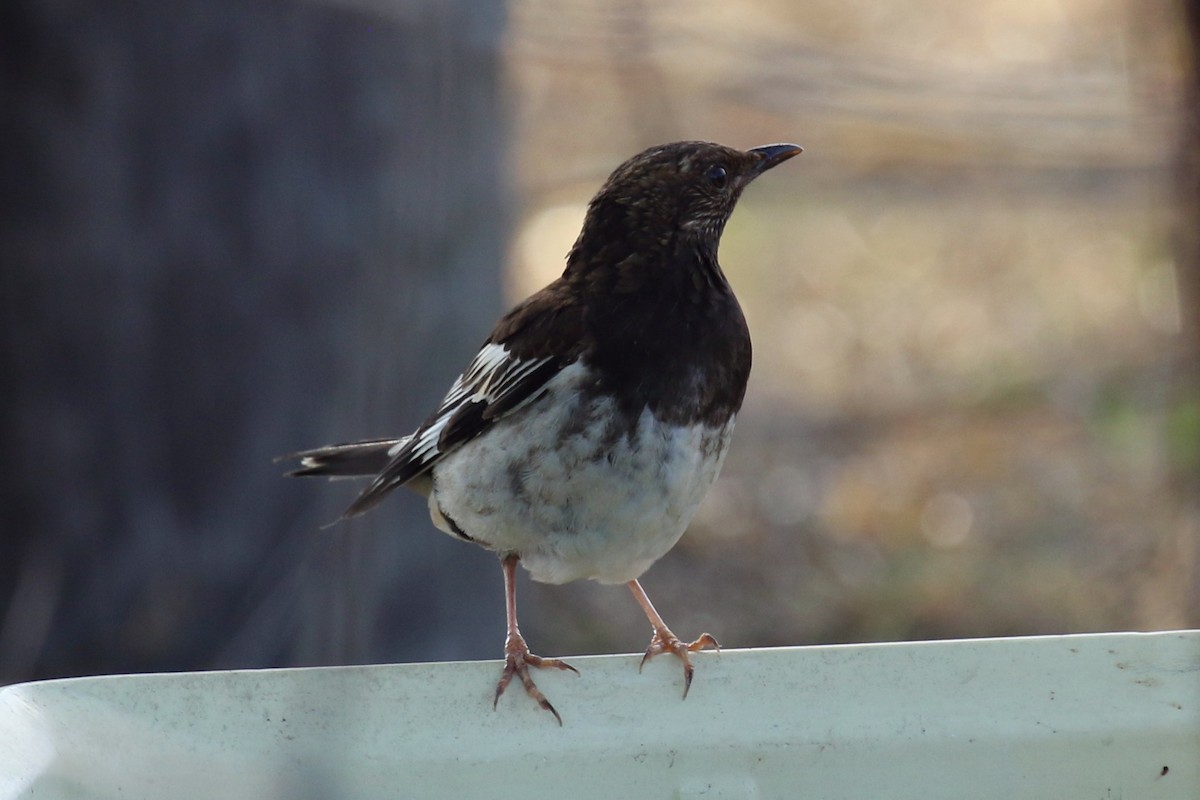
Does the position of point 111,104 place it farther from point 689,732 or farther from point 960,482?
point 960,482

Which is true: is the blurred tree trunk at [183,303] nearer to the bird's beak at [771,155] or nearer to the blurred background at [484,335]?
the blurred background at [484,335]

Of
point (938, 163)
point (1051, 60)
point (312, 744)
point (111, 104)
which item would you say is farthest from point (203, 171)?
point (1051, 60)

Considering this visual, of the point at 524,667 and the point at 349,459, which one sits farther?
the point at 349,459

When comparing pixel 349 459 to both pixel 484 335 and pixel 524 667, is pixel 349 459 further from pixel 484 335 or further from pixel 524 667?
pixel 484 335

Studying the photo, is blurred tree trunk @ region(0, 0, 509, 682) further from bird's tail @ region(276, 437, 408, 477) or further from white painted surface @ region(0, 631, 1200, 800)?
white painted surface @ region(0, 631, 1200, 800)

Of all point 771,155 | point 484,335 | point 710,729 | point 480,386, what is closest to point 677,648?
point 710,729

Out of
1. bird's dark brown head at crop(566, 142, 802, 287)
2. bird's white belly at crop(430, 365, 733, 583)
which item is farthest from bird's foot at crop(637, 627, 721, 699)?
bird's dark brown head at crop(566, 142, 802, 287)
